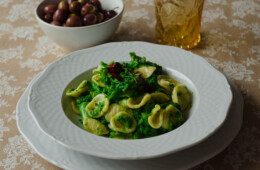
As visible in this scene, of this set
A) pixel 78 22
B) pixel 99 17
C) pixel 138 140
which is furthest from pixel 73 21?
pixel 138 140

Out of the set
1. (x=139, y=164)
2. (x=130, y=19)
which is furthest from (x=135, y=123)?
(x=130, y=19)

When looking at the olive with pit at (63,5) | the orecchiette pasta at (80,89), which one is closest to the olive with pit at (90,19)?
the olive with pit at (63,5)

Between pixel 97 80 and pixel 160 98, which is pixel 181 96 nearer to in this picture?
pixel 160 98

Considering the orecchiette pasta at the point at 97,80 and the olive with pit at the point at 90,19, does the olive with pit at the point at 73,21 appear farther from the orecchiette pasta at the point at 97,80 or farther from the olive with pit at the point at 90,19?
the orecchiette pasta at the point at 97,80

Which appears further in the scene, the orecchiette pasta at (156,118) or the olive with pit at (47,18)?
the olive with pit at (47,18)

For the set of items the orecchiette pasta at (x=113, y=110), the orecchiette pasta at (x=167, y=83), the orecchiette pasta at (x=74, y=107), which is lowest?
the orecchiette pasta at (x=74, y=107)

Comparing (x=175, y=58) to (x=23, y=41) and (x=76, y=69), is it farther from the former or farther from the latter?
(x=23, y=41)

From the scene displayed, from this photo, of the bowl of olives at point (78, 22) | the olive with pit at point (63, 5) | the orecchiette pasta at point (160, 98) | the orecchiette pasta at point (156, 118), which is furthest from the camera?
the olive with pit at point (63, 5)
